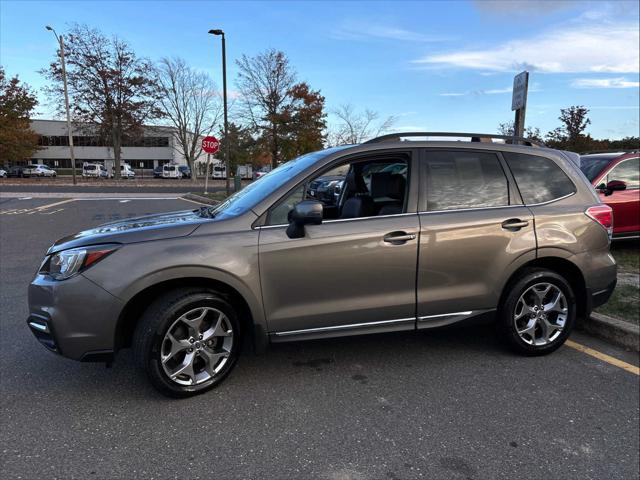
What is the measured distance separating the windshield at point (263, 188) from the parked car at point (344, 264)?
0.02 meters

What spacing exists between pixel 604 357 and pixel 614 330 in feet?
1.48

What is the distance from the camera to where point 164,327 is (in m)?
2.92

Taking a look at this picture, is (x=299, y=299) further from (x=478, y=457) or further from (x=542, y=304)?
(x=542, y=304)

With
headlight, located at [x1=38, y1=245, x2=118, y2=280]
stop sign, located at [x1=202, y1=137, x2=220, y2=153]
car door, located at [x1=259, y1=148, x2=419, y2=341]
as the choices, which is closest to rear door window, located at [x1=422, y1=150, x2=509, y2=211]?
car door, located at [x1=259, y1=148, x2=419, y2=341]

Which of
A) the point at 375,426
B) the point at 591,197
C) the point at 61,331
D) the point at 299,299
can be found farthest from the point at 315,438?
the point at 591,197

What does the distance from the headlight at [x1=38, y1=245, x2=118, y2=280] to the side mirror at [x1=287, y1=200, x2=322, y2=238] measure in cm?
118

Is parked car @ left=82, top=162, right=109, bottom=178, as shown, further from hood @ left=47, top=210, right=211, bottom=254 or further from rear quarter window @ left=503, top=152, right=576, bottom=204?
rear quarter window @ left=503, top=152, right=576, bottom=204

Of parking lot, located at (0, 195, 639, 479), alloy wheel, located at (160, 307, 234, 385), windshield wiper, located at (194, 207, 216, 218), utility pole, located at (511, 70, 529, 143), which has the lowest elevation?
parking lot, located at (0, 195, 639, 479)

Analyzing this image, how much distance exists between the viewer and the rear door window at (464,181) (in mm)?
3570

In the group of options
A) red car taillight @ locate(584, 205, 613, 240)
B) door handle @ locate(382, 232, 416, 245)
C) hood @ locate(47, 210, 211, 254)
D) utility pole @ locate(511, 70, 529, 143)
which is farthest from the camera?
utility pole @ locate(511, 70, 529, 143)

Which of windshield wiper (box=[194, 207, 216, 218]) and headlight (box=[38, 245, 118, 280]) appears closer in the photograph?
headlight (box=[38, 245, 118, 280])

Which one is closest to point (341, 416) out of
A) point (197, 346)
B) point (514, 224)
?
point (197, 346)

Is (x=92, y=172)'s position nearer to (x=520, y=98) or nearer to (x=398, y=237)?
(x=520, y=98)

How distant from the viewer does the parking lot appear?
2.44 metres
